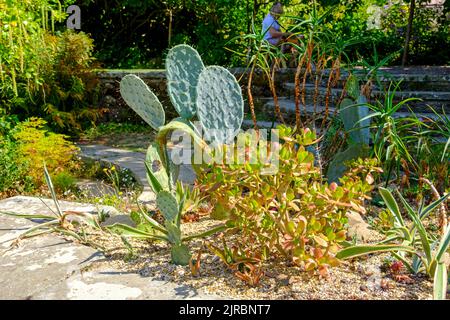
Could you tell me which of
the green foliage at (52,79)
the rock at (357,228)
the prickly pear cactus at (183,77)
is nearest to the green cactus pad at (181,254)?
the prickly pear cactus at (183,77)

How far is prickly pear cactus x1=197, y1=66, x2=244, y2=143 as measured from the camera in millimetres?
3035

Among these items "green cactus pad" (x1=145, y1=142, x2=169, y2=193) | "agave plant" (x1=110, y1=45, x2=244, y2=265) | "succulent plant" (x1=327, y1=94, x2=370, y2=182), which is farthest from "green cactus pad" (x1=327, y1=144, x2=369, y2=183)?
"green cactus pad" (x1=145, y1=142, x2=169, y2=193)

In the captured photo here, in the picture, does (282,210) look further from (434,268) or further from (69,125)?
(69,125)

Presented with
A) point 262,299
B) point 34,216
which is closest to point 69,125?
point 34,216

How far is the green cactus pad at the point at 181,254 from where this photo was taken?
2787 millimetres

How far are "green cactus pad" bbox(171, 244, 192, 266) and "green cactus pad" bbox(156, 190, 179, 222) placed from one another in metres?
0.18

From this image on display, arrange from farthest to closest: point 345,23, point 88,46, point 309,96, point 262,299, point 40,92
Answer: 1. point 345,23
2. point 88,46
3. point 40,92
4. point 309,96
5. point 262,299

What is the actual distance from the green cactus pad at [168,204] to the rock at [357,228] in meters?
1.03

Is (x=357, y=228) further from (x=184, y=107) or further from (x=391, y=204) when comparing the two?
(x=184, y=107)

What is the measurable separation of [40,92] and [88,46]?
3.18 feet

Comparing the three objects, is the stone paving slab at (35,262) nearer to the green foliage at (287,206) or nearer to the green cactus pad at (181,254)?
the green cactus pad at (181,254)

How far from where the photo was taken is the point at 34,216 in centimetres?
340

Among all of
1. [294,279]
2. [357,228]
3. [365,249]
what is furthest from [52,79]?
[365,249]

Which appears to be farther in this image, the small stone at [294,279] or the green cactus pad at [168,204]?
the green cactus pad at [168,204]
